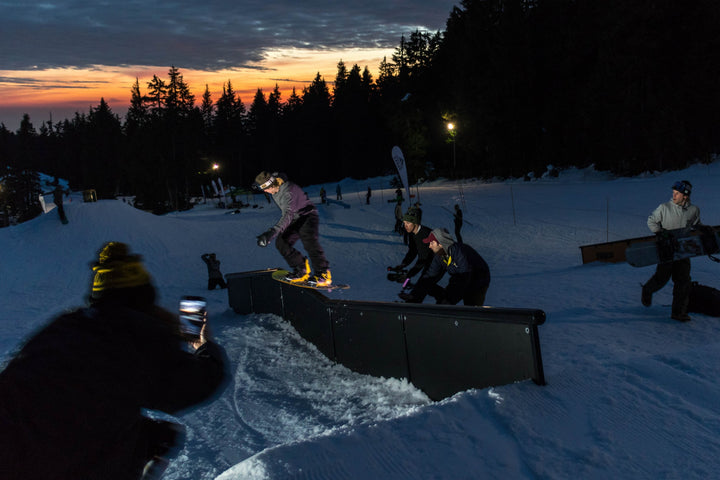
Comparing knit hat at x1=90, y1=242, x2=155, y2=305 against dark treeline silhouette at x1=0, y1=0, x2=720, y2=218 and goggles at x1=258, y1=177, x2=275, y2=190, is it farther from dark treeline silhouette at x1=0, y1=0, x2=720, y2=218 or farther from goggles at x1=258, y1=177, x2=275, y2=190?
dark treeline silhouette at x1=0, y1=0, x2=720, y2=218

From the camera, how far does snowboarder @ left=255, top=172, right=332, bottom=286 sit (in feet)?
24.0

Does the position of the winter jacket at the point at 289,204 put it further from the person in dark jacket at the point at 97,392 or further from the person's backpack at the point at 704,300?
the person's backpack at the point at 704,300

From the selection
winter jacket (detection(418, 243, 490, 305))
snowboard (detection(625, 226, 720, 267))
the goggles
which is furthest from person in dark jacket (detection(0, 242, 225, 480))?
snowboard (detection(625, 226, 720, 267))

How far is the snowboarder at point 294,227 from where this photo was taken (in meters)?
7.31

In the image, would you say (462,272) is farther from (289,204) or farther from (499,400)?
(289,204)

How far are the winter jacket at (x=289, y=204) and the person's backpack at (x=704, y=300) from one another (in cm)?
639

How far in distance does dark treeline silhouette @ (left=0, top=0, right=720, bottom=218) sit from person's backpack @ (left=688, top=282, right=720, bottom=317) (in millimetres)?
32687

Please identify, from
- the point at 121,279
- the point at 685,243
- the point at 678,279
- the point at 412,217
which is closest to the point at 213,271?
the point at 412,217

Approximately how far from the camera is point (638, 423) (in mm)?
3553

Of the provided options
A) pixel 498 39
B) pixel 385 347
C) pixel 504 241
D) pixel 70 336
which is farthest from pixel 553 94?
pixel 70 336

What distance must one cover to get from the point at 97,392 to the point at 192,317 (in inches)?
23.1

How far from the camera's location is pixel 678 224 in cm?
706

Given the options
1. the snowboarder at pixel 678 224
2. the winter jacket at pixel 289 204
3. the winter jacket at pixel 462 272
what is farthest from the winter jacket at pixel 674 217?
the winter jacket at pixel 289 204

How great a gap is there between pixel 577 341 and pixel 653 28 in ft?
127
